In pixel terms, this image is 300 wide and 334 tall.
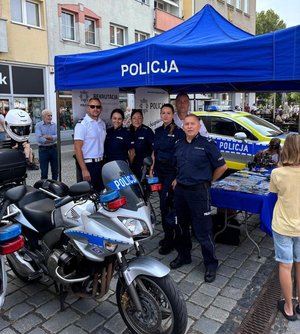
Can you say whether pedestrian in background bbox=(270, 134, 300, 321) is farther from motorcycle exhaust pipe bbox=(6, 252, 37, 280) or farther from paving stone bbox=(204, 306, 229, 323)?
motorcycle exhaust pipe bbox=(6, 252, 37, 280)

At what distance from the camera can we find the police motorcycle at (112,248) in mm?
2371

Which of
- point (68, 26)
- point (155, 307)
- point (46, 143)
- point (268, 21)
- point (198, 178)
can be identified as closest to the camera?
point (155, 307)

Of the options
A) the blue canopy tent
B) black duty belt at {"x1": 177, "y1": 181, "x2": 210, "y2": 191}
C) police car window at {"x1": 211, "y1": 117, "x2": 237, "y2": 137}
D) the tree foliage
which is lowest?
black duty belt at {"x1": 177, "y1": 181, "x2": 210, "y2": 191}

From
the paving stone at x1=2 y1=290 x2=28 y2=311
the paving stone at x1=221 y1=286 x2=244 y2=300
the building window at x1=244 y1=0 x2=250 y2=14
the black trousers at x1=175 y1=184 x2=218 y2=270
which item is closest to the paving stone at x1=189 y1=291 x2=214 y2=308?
the paving stone at x1=221 y1=286 x2=244 y2=300

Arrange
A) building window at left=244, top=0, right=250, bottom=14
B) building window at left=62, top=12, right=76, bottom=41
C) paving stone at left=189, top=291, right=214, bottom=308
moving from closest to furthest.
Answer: paving stone at left=189, top=291, right=214, bottom=308, building window at left=62, top=12, right=76, bottom=41, building window at left=244, top=0, right=250, bottom=14

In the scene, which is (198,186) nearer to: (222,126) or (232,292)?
(232,292)

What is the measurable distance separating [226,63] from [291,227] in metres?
1.68

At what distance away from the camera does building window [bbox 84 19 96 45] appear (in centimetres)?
1627

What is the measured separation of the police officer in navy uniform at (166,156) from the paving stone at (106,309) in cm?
123

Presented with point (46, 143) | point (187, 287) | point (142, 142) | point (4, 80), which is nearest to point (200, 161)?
point (187, 287)

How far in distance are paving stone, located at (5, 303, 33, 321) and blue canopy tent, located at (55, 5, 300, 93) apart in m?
2.57

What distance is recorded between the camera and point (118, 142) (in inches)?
188

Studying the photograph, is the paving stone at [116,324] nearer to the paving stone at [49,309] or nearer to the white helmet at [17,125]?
the paving stone at [49,309]

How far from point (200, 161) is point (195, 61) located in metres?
1.05
